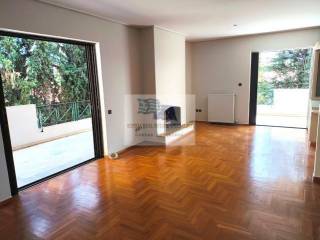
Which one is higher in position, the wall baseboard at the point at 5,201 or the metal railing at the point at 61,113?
the metal railing at the point at 61,113

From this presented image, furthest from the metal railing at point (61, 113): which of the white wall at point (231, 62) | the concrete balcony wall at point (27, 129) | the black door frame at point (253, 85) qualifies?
the black door frame at point (253, 85)

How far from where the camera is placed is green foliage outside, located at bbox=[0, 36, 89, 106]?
480cm

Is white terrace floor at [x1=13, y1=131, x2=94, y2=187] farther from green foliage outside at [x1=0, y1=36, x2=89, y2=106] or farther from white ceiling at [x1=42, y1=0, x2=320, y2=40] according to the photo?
white ceiling at [x1=42, y1=0, x2=320, y2=40]

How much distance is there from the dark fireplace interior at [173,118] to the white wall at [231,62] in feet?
5.05

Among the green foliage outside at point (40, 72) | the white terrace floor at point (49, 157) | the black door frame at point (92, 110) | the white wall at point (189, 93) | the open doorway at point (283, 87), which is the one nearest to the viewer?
the black door frame at point (92, 110)

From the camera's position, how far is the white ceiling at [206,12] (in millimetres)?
3027

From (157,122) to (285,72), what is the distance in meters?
4.32

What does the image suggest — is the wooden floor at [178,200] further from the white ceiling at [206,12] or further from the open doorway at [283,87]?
the open doorway at [283,87]

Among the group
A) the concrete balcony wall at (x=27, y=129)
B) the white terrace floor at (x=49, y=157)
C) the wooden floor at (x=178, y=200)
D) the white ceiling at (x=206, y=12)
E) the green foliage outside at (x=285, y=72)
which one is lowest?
the wooden floor at (x=178, y=200)

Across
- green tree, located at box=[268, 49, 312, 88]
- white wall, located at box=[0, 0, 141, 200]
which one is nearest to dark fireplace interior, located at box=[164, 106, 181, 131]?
white wall, located at box=[0, 0, 141, 200]

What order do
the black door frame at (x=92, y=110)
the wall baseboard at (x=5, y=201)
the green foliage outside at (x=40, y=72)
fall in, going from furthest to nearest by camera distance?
the green foliage outside at (x=40, y=72) → the black door frame at (x=92, y=110) → the wall baseboard at (x=5, y=201)

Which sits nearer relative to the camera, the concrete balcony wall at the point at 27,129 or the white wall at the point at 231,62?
the concrete balcony wall at the point at 27,129

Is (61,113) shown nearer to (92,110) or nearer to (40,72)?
(40,72)

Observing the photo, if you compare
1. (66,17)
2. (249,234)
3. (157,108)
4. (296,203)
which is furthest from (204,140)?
(66,17)
